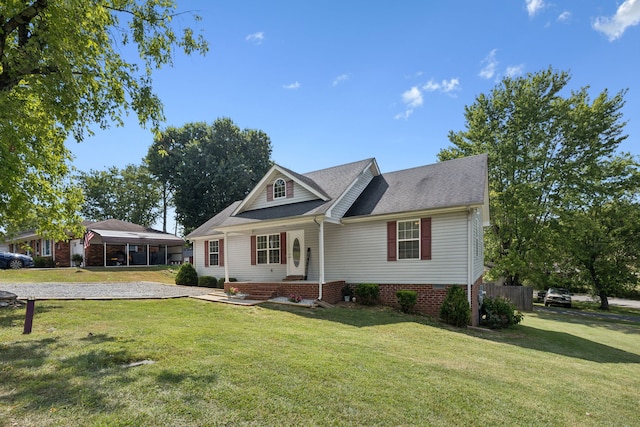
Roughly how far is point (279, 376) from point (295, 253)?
10429mm

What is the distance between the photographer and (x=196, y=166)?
112 feet

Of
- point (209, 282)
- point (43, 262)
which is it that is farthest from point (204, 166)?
point (209, 282)

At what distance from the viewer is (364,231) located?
524 inches

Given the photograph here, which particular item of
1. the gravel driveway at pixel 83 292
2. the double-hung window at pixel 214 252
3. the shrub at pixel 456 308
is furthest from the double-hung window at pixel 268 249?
the shrub at pixel 456 308

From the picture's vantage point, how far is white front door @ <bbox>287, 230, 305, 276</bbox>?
48.1 ft

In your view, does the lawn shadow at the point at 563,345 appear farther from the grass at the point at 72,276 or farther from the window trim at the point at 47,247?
the window trim at the point at 47,247

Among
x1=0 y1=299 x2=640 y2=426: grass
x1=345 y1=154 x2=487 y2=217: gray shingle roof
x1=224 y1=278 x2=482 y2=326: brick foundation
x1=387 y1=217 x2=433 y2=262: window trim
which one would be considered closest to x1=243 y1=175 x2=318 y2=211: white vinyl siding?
x1=345 y1=154 x2=487 y2=217: gray shingle roof

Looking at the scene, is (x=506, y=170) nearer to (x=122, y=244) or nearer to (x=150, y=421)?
(x=150, y=421)

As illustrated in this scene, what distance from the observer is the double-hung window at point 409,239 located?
12.2 m

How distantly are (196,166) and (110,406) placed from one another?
109 feet

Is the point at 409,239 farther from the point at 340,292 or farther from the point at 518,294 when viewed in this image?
the point at 518,294

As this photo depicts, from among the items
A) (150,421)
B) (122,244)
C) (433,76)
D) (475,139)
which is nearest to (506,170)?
(475,139)

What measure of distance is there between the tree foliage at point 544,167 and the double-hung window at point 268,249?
15.9 metres

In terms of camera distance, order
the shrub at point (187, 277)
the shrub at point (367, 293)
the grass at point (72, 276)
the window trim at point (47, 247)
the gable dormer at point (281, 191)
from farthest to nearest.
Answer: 1. the window trim at point (47, 247)
2. the shrub at point (187, 277)
3. the grass at point (72, 276)
4. the gable dormer at point (281, 191)
5. the shrub at point (367, 293)
